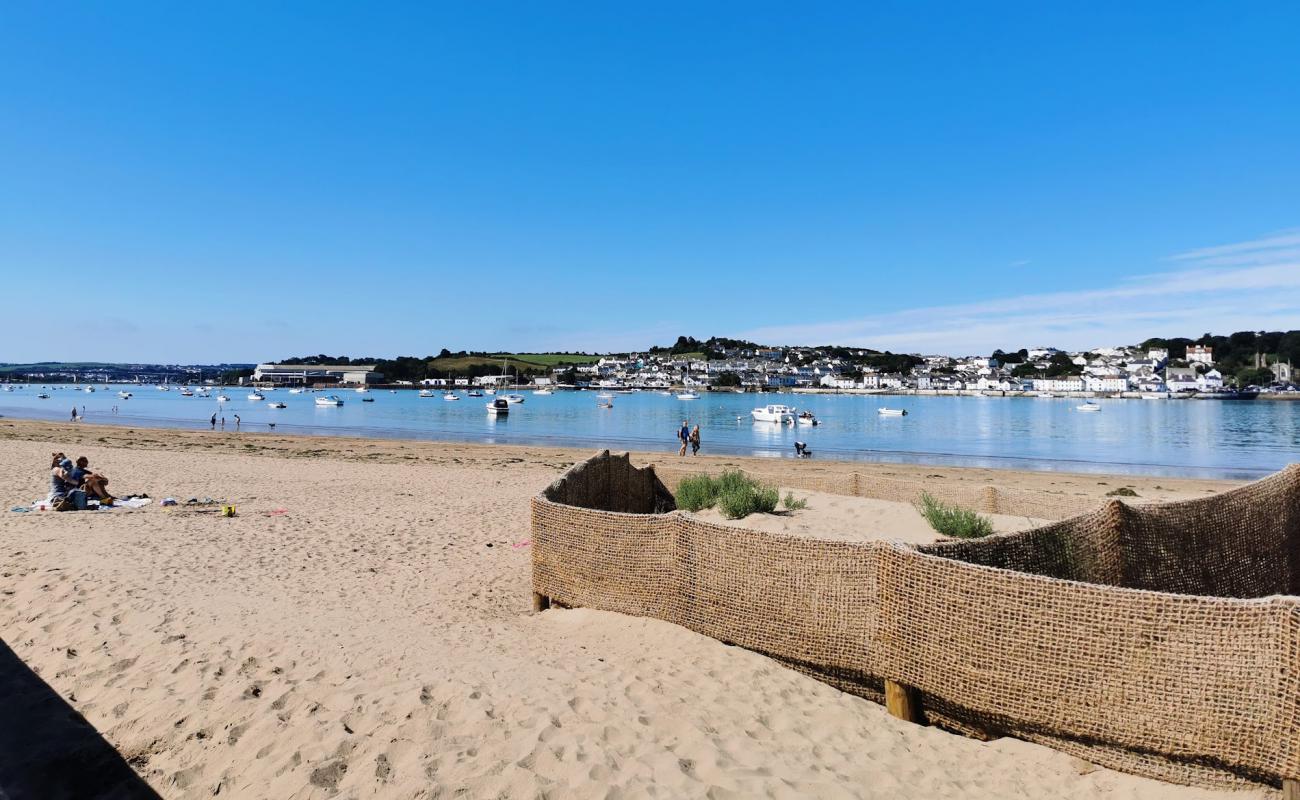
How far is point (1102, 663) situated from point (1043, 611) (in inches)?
16.0

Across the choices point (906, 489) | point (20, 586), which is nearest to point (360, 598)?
point (20, 586)

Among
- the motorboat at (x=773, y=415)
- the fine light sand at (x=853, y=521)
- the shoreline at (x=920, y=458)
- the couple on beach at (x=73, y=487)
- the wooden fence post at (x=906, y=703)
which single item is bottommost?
the shoreline at (x=920, y=458)

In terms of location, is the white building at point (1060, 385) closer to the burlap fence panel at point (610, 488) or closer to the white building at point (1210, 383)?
the white building at point (1210, 383)

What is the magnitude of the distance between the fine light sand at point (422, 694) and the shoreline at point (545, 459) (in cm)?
1814

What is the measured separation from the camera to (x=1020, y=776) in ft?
14.5

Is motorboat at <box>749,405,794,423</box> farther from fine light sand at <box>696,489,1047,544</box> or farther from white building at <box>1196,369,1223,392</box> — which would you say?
white building at <box>1196,369,1223,392</box>

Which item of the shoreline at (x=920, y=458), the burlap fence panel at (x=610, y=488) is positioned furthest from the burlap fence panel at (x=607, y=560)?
the shoreline at (x=920, y=458)

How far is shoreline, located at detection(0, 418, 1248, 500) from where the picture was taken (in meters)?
25.5

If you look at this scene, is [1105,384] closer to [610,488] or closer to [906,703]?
[610,488]

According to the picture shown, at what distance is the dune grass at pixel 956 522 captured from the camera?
10.4m

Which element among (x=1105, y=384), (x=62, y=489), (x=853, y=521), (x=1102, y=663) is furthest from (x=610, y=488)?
(x=1105, y=384)

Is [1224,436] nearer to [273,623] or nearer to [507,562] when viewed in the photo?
[507,562]

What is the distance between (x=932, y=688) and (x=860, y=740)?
618 millimetres

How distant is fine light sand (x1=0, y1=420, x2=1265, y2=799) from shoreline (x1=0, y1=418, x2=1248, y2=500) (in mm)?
18143
